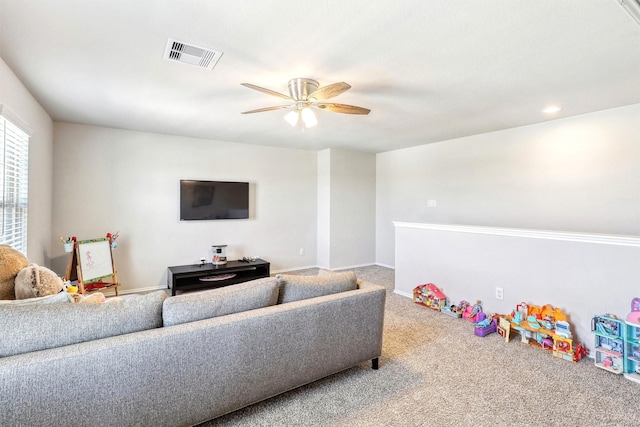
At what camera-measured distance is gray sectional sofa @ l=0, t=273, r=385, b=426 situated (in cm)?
128

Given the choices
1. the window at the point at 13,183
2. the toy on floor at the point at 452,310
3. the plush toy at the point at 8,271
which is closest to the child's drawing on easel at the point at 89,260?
the window at the point at 13,183

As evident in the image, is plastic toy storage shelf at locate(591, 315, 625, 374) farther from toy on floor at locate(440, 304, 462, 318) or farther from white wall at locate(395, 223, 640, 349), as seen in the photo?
toy on floor at locate(440, 304, 462, 318)

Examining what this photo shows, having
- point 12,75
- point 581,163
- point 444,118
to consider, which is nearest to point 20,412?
point 12,75

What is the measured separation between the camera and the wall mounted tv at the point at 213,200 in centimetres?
456

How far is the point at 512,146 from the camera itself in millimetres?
4078

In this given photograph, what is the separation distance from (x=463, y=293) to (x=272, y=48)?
3.29 m

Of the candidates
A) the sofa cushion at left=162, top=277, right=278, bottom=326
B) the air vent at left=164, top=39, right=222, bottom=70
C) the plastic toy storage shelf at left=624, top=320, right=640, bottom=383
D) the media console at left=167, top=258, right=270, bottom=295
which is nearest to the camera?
the sofa cushion at left=162, top=277, right=278, bottom=326

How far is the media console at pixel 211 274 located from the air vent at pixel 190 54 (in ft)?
9.36

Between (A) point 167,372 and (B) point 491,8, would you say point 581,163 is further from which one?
(A) point 167,372

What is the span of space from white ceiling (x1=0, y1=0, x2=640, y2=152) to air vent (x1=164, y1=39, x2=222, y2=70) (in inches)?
2.2

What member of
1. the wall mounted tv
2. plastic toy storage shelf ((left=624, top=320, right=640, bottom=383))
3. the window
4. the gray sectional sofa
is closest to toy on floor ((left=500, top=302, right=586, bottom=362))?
plastic toy storage shelf ((left=624, top=320, right=640, bottom=383))

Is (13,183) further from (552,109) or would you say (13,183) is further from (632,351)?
(552,109)

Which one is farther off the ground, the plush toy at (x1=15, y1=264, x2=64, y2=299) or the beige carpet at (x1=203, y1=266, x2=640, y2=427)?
the plush toy at (x1=15, y1=264, x2=64, y2=299)

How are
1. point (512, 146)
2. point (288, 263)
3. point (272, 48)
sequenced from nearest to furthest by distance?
point (272, 48), point (512, 146), point (288, 263)
